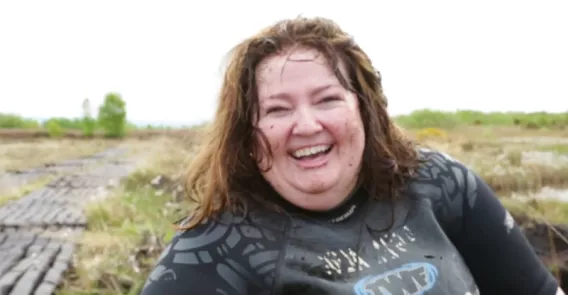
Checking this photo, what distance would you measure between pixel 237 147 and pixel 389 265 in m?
0.54

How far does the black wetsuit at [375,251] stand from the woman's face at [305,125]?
0.09m

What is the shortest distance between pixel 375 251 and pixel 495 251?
46cm

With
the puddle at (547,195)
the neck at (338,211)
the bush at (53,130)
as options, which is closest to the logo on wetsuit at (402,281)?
the neck at (338,211)

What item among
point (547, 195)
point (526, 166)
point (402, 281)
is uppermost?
point (402, 281)

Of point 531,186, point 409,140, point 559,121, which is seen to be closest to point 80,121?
point 559,121

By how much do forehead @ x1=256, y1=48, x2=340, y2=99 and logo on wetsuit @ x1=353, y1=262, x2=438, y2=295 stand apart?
54 cm

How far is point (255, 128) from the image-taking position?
6.29ft

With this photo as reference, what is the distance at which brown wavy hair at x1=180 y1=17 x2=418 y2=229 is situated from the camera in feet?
6.23

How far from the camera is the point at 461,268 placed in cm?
195

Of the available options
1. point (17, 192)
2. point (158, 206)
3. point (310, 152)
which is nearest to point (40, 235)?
point (158, 206)

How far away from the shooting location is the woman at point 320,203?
1.75 meters

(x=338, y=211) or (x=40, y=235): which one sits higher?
(x=338, y=211)

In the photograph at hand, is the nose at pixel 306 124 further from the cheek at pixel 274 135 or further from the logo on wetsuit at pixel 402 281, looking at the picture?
the logo on wetsuit at pixel 402 281

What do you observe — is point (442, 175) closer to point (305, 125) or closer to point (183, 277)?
Answer: point (305, 125)
